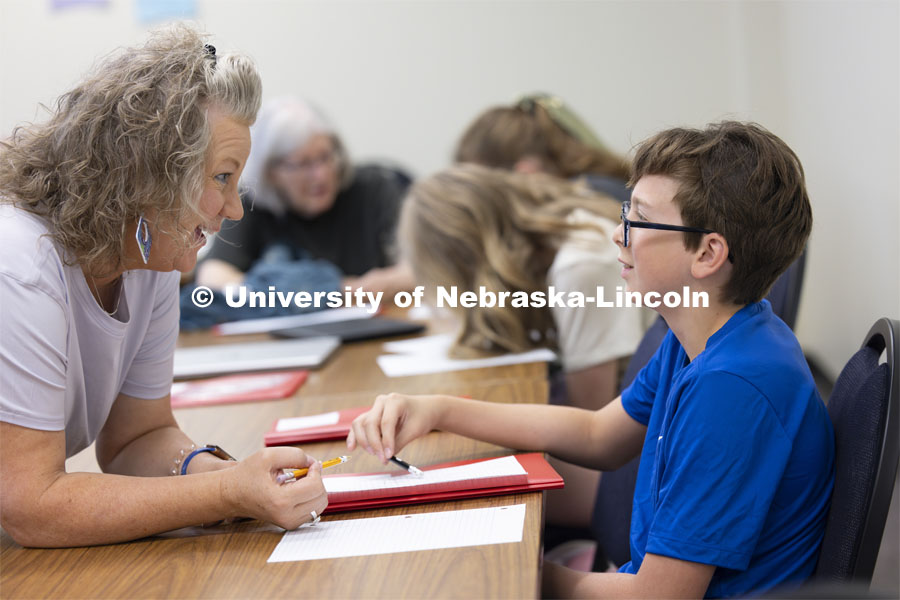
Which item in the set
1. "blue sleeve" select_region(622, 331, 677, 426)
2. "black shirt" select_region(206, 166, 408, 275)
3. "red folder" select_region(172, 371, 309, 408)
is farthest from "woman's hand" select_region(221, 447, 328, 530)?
"black shirt" select_region(206, 166, 408, 275)

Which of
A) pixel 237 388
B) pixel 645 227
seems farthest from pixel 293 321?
pixel 645 227

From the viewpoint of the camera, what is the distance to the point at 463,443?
4.58ft

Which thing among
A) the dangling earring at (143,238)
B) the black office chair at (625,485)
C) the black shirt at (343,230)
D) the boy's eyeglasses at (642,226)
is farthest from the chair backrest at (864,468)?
the black shirt at (343,230)

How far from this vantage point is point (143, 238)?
1.16 metres

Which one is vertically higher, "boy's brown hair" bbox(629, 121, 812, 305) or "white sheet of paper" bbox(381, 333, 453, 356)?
"boy's brown hair" bbox(629, 121, 812, 305)

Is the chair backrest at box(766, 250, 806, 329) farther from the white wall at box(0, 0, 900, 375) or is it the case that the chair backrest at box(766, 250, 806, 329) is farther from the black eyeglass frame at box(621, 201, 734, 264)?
the white wall at box(0, 0, 900, 375)

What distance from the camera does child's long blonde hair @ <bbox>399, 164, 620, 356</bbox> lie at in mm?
2041

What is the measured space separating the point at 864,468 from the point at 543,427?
1.69ft

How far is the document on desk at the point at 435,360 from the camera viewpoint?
6.33ft

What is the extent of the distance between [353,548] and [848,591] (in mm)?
548

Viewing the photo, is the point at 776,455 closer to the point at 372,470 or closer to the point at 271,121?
the point at 372,470

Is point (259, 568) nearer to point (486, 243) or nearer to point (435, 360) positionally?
point (435, 360)

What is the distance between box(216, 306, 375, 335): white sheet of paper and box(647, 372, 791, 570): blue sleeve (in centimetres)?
170

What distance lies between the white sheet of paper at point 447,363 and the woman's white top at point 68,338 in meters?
0.64
